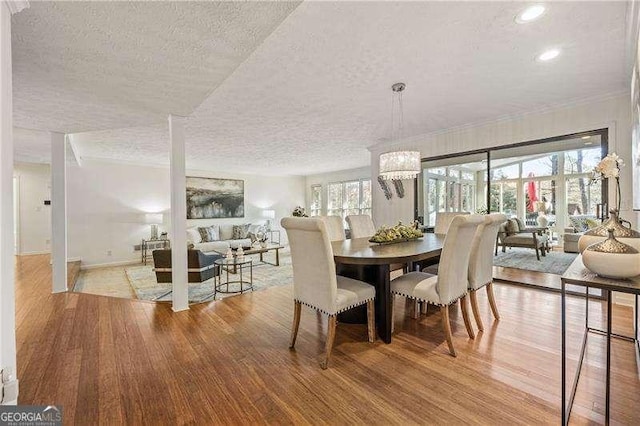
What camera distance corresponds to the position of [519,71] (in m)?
2.59

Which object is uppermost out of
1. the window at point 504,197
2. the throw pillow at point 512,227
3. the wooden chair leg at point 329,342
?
the window at point 504,197

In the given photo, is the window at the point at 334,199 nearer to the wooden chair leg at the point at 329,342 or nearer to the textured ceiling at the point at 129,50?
the textured ceiling at the point at 129,50

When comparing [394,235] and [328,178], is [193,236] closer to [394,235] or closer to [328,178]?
[328,178]

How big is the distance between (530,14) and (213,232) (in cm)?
709

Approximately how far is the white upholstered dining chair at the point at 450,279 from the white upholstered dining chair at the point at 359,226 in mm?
1453

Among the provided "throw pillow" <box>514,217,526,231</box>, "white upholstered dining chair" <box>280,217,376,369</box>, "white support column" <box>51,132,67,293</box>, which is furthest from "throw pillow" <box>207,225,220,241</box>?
"throw pillow" <box>514,217,526,231</box>

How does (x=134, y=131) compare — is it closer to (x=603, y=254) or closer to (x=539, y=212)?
(x=603, y=254)

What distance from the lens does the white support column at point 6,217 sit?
1146 mm

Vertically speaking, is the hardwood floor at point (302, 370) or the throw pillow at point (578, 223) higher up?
the throw pillow at point (578, 223)

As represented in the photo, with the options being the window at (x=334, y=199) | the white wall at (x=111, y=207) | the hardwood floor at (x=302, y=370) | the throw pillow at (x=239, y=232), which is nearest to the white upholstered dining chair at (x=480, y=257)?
the hardwood floor at (x=302, y=370)

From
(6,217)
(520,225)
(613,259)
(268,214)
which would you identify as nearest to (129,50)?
(6,217)

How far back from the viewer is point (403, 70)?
2518 mm

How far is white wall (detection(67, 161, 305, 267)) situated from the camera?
19.4 feet

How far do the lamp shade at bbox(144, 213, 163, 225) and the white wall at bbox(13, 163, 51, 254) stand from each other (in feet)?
9.35
